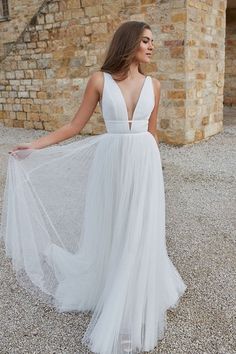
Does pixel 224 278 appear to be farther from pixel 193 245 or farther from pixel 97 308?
pixel 97 308

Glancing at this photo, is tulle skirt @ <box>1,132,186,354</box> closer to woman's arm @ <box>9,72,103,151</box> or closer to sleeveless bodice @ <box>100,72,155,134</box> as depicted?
sleeveless bodice @ <box>100,72,155,134</box>

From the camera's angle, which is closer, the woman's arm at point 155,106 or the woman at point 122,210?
the woman at point 122,210

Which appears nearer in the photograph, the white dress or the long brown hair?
the long brown hair

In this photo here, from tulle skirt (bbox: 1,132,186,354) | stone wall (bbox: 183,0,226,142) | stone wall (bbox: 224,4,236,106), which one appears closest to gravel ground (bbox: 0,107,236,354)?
tulle skirt (bbox: 1,132,186,354)

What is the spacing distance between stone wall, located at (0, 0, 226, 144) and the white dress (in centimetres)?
473

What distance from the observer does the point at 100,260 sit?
2172 millimetres

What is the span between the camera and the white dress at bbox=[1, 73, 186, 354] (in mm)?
1931

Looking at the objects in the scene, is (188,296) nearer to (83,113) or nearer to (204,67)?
(83,113)

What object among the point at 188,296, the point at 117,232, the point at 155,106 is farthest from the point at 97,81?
the point at 188,296

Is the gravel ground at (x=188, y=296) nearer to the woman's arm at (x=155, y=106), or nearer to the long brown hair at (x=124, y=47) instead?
the woman's arm at (x=155, y=106)

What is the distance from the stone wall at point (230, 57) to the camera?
40.4ft

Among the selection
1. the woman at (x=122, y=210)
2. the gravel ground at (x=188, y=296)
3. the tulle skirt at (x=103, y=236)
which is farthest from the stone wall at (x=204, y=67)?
the woman at (x=122, y=210)

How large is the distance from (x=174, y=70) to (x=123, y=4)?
1682 millimetres

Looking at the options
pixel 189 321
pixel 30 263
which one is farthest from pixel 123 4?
pixel 189 321
